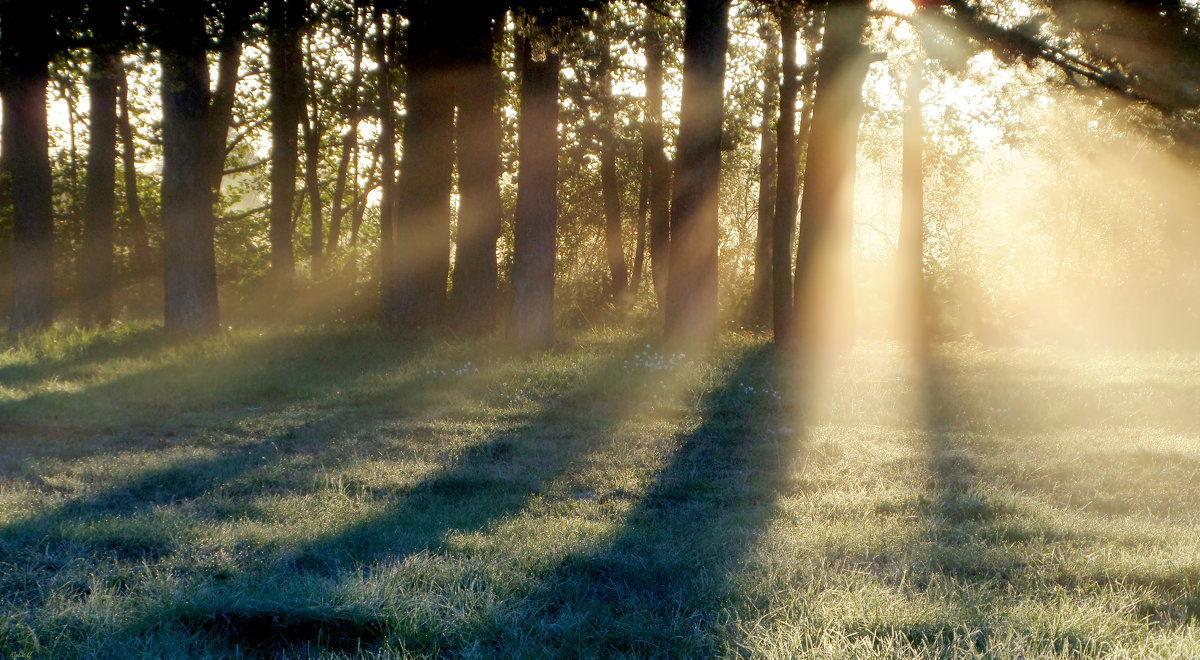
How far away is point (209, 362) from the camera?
13.3 meters

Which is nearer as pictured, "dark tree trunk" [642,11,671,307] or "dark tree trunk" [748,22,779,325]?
"dark tree trunk" [748,22,779,325]

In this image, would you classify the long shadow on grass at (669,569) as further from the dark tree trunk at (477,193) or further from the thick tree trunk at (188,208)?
the thick tree trunk at (188,208)

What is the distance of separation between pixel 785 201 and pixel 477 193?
229 inches

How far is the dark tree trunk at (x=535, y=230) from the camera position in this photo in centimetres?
1423

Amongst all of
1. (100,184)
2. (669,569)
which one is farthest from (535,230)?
(100,184)

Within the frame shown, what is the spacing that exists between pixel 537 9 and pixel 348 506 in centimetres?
937

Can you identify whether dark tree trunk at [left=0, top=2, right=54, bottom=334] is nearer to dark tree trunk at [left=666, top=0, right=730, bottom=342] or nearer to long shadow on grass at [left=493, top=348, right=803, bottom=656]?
dark tree trunk at [left=666, top=0, right=730, bottom=342]

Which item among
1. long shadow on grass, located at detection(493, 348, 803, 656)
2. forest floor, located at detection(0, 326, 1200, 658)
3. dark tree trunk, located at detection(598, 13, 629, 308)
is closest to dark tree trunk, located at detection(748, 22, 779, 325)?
dark tree trunk, located at detection(598, 13, 629, 308)

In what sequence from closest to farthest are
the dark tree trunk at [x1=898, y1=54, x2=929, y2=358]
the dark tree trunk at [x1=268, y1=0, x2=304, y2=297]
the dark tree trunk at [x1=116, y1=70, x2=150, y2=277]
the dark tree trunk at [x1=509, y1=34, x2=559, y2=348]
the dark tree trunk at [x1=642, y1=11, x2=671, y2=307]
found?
1. the dark tree trunk at [x1=509, y1=34, x2=559, y2=348]
2. the dark tree trunk at [x1=898, y1=54, x2=929, y2=358]
3. the dark tree trunk at [x1=268, y1=0, x2=304, y2=297]
4. the dark tree trunk at [x1=642, y1=11, x2=671, y2=307]
5. the dark tree trunk at [x1=116, y1=70, x2=150, y2=277]

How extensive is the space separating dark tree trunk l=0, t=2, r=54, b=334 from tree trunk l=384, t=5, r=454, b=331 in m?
6.93

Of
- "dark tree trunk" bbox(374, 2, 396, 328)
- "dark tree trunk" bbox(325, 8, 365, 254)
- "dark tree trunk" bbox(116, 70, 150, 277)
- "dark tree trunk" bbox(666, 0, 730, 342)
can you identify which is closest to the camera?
"dark tree trunk" bbox(666, 0, 730, 342)

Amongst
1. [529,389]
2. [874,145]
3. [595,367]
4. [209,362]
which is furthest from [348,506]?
[874,145]

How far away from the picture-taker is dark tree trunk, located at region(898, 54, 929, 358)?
21.9m

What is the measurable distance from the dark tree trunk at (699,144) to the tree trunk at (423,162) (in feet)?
14.5
